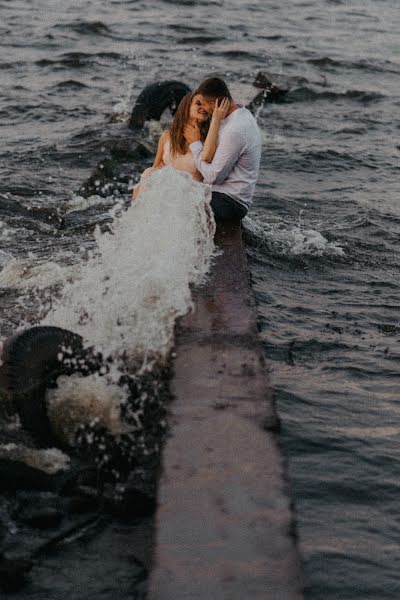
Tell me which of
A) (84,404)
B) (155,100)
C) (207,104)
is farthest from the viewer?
(155,100)

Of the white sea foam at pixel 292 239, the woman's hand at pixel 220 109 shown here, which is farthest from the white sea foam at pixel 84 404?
the white sea foam at pixel 292 239

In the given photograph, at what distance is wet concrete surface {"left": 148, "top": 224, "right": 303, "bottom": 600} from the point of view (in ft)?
12.6

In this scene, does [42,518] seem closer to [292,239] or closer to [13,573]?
[13,573]

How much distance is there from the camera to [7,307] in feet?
26.3

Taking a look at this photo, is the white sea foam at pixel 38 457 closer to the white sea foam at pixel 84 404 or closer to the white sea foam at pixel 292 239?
the white sea foam at pixel 84 404

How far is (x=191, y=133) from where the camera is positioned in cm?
908

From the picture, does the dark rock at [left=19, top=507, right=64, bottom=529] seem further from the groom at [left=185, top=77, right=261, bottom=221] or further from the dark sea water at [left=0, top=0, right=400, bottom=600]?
the groom at [left=185, top=77, right=261, bottom=221]

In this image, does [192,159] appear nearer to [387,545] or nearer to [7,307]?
[7,307]

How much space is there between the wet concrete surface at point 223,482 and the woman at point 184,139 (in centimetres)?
292

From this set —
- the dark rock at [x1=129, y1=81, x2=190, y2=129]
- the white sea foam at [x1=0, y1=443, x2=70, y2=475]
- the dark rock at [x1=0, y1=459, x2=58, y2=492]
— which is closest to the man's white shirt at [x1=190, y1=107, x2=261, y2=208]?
the white sea foam at [x1=0, y1=443, x2=70, y2=475]

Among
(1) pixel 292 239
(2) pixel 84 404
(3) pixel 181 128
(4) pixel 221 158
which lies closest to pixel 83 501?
(2) pixel 84 404

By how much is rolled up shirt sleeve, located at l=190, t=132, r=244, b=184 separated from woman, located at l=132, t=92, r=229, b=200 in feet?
0.24

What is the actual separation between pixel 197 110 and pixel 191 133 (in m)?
0.28

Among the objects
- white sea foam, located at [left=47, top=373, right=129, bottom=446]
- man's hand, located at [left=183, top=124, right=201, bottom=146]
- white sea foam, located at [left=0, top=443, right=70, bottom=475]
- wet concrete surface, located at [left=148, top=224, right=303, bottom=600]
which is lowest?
white sea foam, located at [left=0, top=443, right=70, bottom=475]
